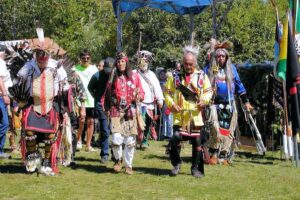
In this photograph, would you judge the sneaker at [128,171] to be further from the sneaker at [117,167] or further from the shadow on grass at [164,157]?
the shadow on grass at [164,157]

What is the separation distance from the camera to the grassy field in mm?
5781

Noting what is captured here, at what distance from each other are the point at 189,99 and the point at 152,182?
112cm

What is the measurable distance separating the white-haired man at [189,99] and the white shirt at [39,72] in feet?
4.17

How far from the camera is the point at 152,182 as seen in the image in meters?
6.46

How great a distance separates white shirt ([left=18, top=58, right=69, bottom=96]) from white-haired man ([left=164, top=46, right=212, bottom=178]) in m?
1.27

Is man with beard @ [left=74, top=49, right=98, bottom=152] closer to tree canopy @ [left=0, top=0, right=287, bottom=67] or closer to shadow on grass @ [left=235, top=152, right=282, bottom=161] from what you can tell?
shadow on grass @ [left=235, top=152, right=282, bottom=161]

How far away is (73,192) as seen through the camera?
19.1ft

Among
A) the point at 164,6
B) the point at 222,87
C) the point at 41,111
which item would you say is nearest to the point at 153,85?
the point at 222,87

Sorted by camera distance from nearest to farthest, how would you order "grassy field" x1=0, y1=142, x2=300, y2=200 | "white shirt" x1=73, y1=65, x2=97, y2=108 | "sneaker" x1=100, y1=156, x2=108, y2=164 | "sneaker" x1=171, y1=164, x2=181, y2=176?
"grassy field" x1=0, y1=142, x2=300, y2=200
"sneaker" x1=171, y1=164, x2=181, y2=176
"sneaker" x1=100, y1=156, x2=108, y2=164
"white shirt" x1=73, y1=65, x2=97, y2=108

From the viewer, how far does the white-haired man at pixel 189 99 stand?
266 inches

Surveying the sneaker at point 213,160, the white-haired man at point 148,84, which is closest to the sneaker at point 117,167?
the sneaker at point 213,160

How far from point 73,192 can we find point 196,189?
135 cm

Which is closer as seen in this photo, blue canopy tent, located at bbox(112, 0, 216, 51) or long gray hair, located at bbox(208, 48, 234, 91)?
long gray hair, located at bbox(208, 48, 234, 91)

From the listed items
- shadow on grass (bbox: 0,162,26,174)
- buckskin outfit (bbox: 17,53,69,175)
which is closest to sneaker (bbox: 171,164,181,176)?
buckskin outfit (bbox: 17,53,69,175)
